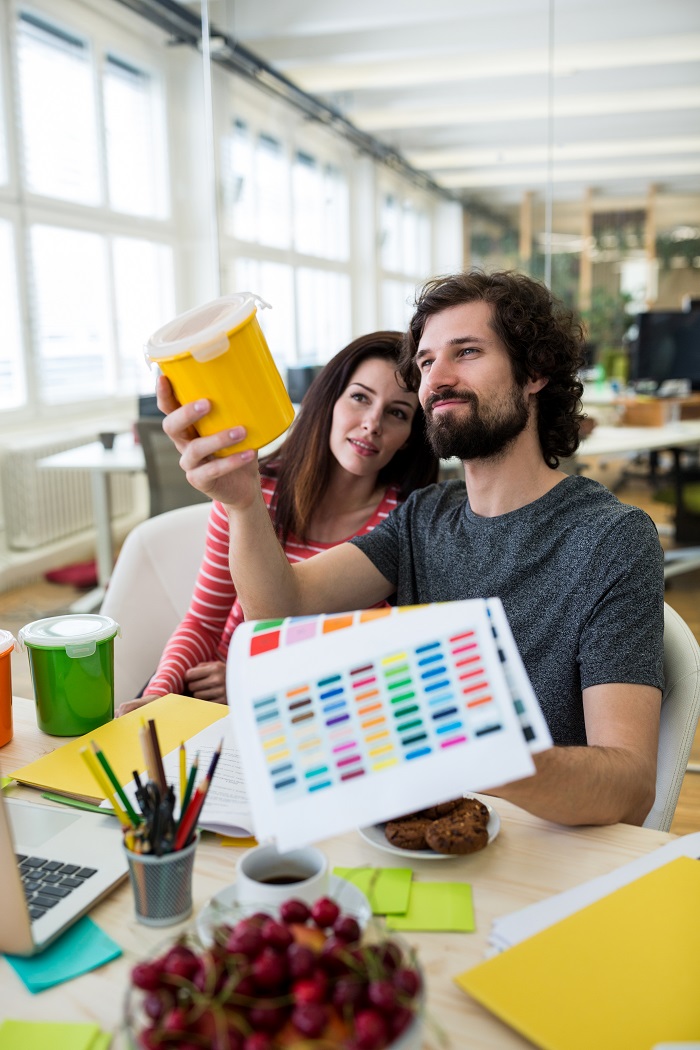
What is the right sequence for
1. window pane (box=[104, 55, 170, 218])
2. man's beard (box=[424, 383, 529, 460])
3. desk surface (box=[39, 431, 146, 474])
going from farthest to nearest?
window pane (box=[104, 55, 170, 218]) < desk surface (box=[39, 431, 146, 474]) < man's beard (box=[424, 383, 529, 460])

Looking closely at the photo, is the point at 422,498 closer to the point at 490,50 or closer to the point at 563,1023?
the point at 563,1023

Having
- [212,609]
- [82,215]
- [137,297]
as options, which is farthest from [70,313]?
[212,609]

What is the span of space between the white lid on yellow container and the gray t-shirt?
1.84ft

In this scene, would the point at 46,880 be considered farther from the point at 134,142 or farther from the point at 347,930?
the point at 134,142

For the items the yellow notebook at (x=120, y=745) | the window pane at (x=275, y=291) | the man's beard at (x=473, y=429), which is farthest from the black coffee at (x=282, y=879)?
the window pane at (x=275, y=291)

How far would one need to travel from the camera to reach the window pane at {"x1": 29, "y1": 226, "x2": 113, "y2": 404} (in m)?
5.14

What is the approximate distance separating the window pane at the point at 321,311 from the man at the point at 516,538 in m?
6.21

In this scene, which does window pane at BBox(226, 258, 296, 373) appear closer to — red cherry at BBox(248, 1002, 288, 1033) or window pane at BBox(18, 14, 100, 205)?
window pane at BBox(18, 14, 100, 205)

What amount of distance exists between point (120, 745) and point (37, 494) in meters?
4.15

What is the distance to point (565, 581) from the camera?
132cm

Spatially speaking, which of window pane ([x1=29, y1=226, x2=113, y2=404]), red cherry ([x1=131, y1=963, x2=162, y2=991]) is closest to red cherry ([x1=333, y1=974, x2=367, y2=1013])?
red cherry ([x1=131, y1=963, x2=162, y2=991])

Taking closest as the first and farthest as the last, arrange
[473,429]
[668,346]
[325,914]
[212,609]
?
[325,914], [473,429], [212,609], [668,346]

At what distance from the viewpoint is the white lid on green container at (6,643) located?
118cm

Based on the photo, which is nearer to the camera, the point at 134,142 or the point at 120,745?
the point at 120,745
